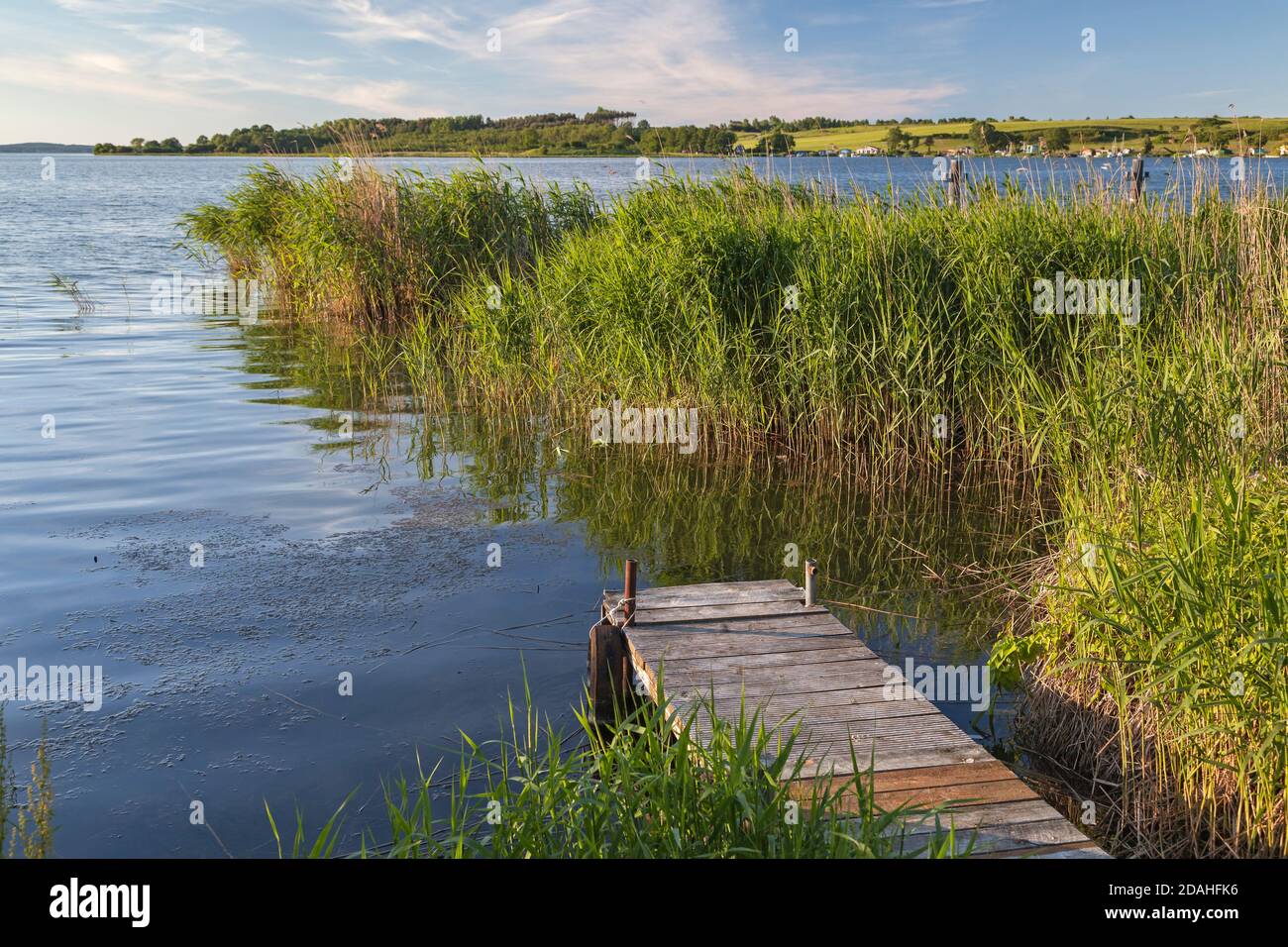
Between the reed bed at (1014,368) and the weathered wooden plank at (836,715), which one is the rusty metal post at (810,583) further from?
the weathered wooden plank at (836,715)

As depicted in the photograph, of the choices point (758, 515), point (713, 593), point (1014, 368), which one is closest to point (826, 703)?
point (713, 593)

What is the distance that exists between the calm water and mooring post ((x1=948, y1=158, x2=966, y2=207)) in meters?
1.72

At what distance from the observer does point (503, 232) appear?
16969 mm

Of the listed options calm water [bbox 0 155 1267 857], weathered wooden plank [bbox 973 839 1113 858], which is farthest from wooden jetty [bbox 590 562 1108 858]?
calm water [bbox 0 155 1267 857]

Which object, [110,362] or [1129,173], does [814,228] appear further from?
[110,362]

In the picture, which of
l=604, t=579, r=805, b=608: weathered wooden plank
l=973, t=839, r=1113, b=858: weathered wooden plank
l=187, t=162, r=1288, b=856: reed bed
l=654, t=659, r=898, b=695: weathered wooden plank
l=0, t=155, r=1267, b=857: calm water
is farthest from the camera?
l=604, t=579, r=805, b=608: weathered wooden plank

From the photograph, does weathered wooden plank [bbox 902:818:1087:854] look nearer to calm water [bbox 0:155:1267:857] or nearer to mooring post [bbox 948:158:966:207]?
calm water [bbox 0:155:1267:857]

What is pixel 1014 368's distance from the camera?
30.0 feet

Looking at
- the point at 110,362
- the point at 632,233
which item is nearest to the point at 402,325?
the point at 110,362

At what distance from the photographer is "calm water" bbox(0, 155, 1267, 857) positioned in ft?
17.7

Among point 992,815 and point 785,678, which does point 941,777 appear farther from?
point 785,678

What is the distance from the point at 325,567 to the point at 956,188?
8.09 meters

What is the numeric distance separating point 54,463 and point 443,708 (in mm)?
6961

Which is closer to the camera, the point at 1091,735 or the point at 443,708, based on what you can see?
the point at 1091,735
